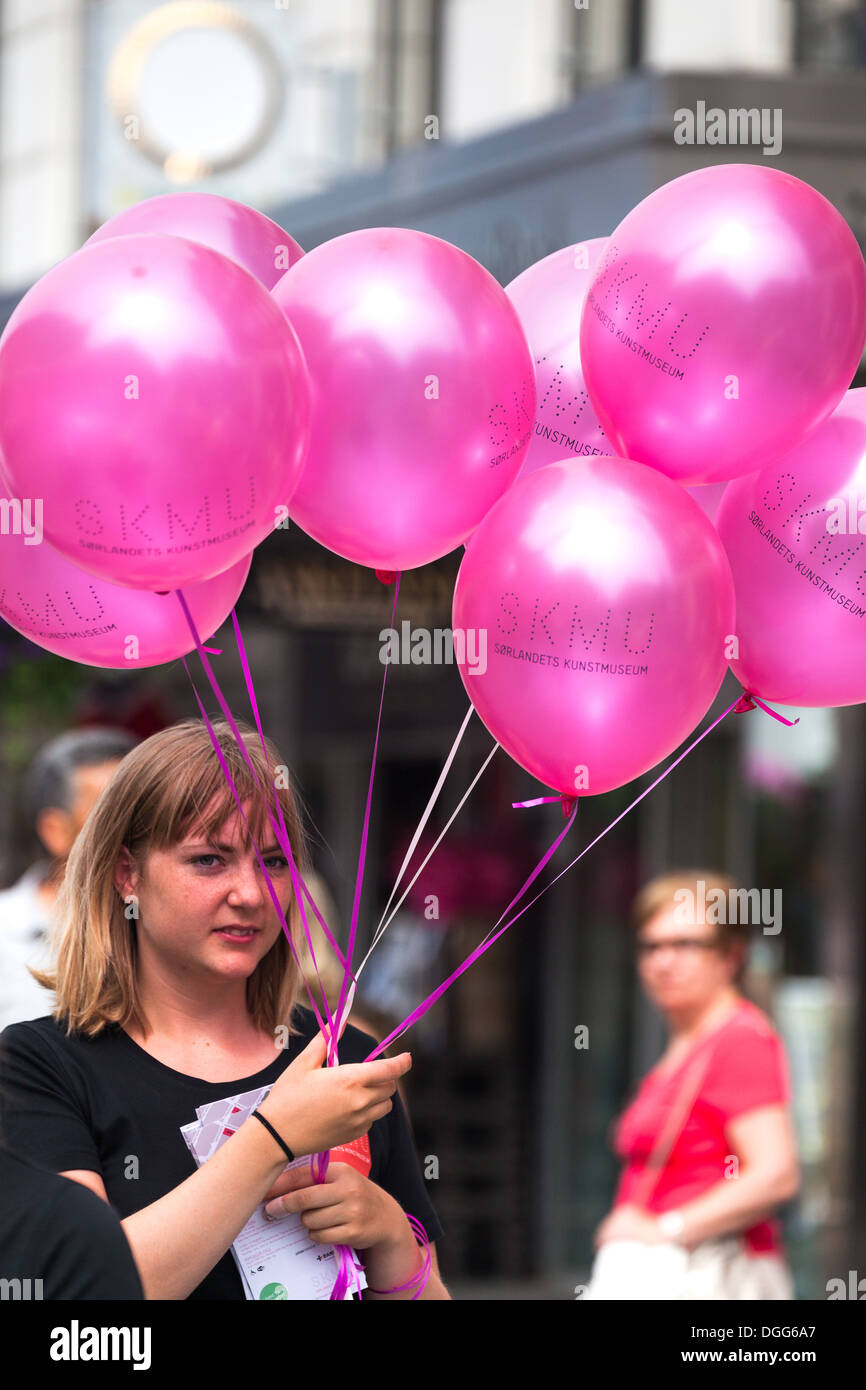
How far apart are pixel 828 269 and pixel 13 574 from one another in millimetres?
1226

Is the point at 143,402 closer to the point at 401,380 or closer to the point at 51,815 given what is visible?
the point at 401,380

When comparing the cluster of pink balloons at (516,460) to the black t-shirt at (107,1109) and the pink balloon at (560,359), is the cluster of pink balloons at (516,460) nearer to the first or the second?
the pink balloon at (560,359)

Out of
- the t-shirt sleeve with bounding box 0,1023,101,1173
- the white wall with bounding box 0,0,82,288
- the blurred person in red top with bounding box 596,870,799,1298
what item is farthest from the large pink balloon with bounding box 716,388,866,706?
the white wall with bounding box 0,0,82,288

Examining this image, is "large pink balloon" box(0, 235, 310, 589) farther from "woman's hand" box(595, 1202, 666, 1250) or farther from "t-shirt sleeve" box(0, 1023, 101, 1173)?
"woman's hand" box(595, 1202, 666, 1250)

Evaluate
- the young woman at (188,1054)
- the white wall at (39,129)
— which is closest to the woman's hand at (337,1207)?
the young woman at (188,1054)

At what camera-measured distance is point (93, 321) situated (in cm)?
208

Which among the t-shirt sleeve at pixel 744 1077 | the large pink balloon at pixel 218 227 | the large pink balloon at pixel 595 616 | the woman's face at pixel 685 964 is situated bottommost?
the t-shirt sleeve at pixel 744 1077

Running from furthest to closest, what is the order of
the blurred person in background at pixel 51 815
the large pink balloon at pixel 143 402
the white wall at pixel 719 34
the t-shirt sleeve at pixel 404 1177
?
the white wall at pixel 719 34
the blurred person in background at pixel 51 815
the t-shirt sleeve at pixel 404 1177
the large pink balloon at pixel 143 402

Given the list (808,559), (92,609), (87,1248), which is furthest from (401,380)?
(87,1248)

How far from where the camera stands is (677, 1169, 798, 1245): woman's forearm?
13.5 feet

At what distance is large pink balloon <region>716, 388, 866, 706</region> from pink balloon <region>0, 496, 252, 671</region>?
76 cm

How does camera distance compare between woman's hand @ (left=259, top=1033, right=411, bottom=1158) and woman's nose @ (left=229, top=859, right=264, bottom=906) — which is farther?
woman's nose @ (left=229, top=859, right=264, bottom=906)

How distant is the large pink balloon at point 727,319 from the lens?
7.81ft

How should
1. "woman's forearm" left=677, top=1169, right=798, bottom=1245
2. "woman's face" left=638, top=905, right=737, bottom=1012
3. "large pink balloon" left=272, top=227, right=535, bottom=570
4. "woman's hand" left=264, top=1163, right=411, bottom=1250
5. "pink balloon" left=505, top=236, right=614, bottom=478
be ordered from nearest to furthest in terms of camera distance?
"woman's hand" left=264, top=1163, right=411, bottom=1250 → "large pink balloon" left=272, top=227, right=535, bottom=570 → "pink balloon" left=505, top=236, right=614, bottom=478 → "woman's forearm" left=677, top=1169, right=798, bottom=1245 → "woman's face" left=638, top=905, right=737, bottom=1012
